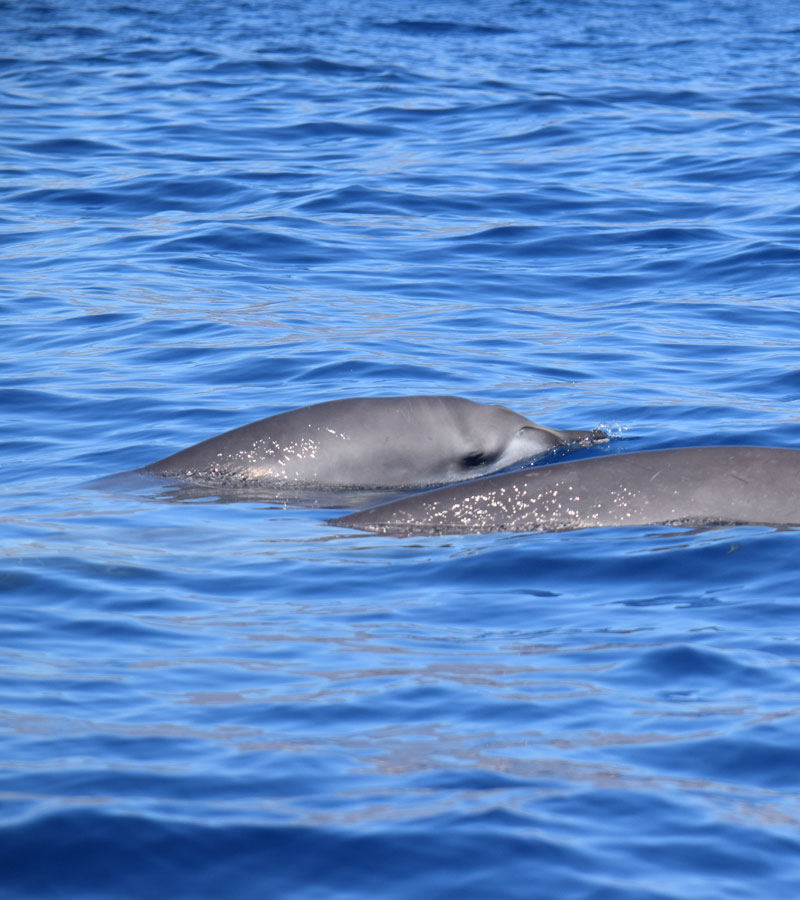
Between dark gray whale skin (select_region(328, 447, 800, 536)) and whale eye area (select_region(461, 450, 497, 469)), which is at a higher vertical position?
dark gray whale skin (select_region(328, 447, 800, 536))

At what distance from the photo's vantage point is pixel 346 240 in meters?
16.2

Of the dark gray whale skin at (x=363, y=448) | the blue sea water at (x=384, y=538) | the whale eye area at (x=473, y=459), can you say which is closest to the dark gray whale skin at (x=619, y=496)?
the blue sea water at (x=384, y=538)

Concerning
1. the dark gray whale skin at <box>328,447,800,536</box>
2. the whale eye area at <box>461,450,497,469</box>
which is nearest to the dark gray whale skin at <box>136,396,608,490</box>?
the whale eye area at <box>461,450,497,469</box>

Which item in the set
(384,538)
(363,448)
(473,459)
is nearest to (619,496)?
Result: (384,538)

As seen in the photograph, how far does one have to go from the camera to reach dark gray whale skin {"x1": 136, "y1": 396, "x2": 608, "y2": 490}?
870 centimetres

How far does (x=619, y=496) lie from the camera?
7578 mm

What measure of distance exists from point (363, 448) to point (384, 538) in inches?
52.7

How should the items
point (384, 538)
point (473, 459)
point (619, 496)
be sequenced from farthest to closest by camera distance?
point (473, 459) → point (619, 496) → point (384, 538)

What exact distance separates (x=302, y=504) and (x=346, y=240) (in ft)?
26.8

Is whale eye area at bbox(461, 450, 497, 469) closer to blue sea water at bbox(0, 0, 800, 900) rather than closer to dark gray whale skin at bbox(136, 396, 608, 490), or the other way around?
dark gray whale skin at bbox(136, 396, 608, 490)

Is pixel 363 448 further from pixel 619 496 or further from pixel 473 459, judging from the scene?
pixel 619 496

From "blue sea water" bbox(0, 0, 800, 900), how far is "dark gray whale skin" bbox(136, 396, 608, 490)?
18.7 inches

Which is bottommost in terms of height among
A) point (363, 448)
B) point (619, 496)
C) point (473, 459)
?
point (473, 459)

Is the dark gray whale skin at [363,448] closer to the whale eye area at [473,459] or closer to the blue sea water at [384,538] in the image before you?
the whale eye area at [473,459]
